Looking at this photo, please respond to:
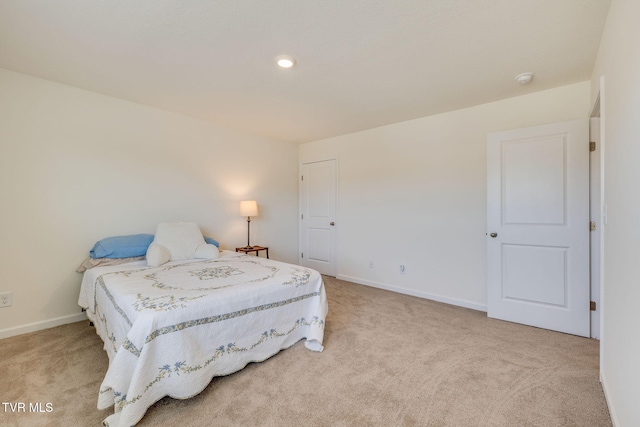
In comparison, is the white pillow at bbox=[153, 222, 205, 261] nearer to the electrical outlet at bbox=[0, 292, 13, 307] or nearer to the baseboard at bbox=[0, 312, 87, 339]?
the baseboard at bbox=[0, 312, 87, 339]

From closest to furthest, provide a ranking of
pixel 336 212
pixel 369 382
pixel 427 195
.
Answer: pixel 369 382 < pixel 427 195 < pixel 336 212

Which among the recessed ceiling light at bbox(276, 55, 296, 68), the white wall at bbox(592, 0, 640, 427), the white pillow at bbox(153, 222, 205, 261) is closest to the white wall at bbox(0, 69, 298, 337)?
the white pillow at bbox(153, 222, 205, 261)

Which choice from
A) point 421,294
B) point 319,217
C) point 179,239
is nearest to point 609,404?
point 421,294

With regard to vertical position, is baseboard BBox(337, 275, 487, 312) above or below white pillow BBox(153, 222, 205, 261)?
below

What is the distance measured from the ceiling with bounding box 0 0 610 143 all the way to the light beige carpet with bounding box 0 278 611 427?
2217 mm

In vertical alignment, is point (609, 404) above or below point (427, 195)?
below

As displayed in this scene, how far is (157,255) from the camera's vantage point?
2605mm

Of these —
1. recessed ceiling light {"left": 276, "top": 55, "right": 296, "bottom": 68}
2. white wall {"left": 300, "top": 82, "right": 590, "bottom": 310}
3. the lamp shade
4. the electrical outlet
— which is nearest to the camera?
recessed ceiling light {"left": 276, "top": 55, "right": 296, "bottom": 68}

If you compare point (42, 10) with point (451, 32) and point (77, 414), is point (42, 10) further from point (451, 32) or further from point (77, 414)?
point (451, 32)

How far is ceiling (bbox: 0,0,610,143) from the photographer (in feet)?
5.36

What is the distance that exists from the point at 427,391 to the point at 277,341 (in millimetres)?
1029

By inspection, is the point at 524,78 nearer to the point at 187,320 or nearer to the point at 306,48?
the point at 306,48

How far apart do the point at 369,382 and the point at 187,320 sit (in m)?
1.16

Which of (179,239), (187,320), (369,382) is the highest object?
(179,239)
